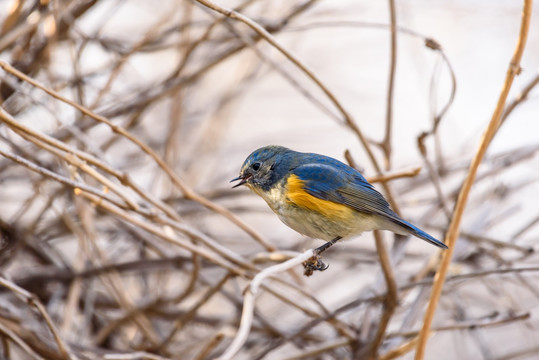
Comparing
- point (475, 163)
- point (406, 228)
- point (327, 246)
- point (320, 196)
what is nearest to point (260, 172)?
point (320, 196)

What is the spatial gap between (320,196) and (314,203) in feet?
0.20

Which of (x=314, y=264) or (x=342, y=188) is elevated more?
(x=342, y=188)

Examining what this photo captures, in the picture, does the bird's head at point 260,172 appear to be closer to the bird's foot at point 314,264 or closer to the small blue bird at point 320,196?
the small blue bird at point 320,196

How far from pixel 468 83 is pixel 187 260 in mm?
3425

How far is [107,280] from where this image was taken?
2445mm

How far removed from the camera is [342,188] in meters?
2.08

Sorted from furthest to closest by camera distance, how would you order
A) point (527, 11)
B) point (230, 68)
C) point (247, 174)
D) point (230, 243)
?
point (230, 68)
point (230, 243)
point (247, 174)
point (527, 11)

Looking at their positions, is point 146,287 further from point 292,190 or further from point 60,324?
point 292,190

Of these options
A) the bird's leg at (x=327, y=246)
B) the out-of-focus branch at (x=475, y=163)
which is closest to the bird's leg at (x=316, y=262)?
the bird's leg at (x=327, y=246)

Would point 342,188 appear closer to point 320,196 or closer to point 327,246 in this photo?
point 320,196

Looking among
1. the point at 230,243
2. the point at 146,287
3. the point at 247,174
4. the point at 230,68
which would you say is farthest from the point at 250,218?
the point at 247,174

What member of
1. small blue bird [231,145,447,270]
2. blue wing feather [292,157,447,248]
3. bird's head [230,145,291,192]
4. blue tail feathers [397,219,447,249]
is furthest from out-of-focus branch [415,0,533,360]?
bird's head [230,145,291,192]

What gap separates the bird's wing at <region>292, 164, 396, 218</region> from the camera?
2031mm

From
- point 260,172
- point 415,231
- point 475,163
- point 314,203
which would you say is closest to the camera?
point 475,163
